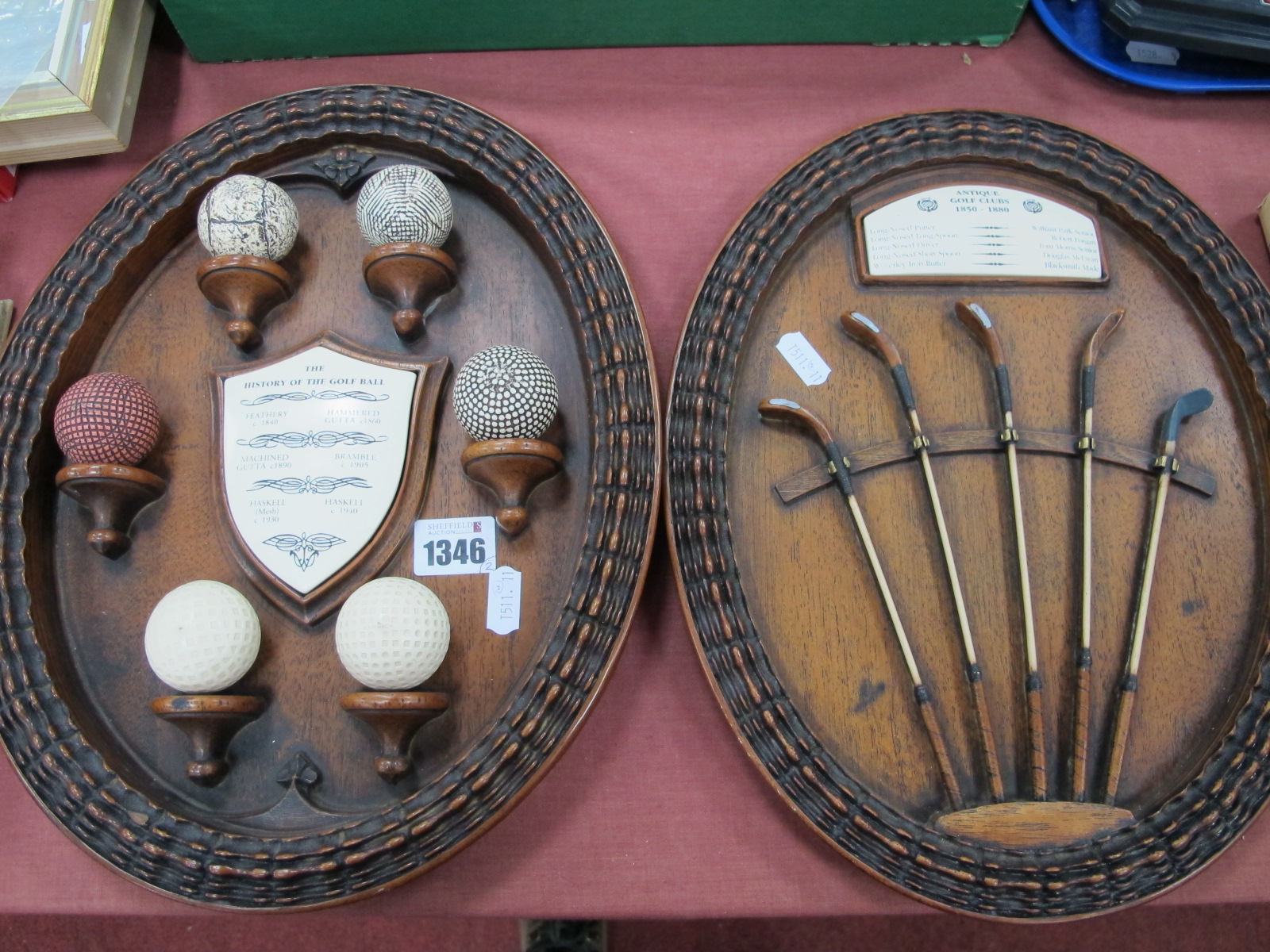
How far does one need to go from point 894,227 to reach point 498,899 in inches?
38.2

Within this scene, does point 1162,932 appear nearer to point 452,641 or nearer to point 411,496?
point 452,641

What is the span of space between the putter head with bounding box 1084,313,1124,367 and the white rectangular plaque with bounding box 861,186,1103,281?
63 millimetres

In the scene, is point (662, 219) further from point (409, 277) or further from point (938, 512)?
point (938, 512)

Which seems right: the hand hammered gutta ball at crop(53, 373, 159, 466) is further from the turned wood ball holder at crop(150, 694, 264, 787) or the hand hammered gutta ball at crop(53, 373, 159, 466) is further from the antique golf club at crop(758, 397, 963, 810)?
the antique golf club at crop(758, 397, 963, 810)

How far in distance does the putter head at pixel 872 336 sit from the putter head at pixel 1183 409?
331mm

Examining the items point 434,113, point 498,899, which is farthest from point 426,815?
point 434,113

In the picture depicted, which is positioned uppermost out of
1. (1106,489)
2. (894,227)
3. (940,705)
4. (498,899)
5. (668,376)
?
(894,227)

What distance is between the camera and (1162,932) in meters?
1.45

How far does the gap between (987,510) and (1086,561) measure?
120 millimetres

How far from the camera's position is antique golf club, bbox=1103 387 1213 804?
0.91m

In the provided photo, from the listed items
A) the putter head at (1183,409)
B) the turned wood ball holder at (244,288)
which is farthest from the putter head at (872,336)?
the turned wood ball holder at (244,288)

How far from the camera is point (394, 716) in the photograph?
2.81 feet

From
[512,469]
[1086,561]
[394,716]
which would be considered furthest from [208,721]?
[1086,561]

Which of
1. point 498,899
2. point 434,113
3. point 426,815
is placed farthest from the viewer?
point 434,113
